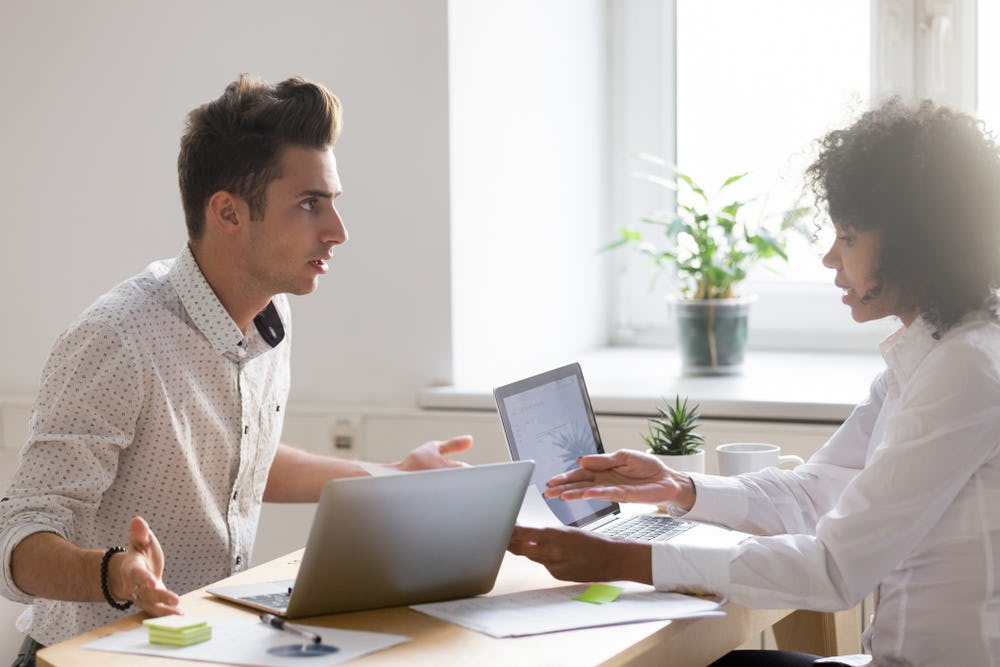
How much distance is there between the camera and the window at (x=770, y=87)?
2.78m

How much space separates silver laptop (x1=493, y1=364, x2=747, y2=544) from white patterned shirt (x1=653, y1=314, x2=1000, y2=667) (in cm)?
25

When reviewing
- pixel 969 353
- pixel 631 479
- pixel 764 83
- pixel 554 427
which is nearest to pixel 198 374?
pixel 554 427

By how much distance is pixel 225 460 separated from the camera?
1.84 m

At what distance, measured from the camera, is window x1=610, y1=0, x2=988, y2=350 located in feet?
9.11

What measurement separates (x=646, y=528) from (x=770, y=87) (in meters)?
1.46

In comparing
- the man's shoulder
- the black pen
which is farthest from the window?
the black pen

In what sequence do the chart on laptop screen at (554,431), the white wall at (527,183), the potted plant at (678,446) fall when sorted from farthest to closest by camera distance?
the white wall at (527,183) < the potted plant at (678,446) < the chart on laptop screen at (554,431)

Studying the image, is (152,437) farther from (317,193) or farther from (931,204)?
(931,204)

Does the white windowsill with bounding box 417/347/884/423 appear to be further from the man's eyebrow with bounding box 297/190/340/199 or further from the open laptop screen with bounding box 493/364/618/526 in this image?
the man's eyebrow with bounding box 297/190/340/199

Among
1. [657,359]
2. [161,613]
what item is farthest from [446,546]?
[657,359]

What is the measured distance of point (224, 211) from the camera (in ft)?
6.10

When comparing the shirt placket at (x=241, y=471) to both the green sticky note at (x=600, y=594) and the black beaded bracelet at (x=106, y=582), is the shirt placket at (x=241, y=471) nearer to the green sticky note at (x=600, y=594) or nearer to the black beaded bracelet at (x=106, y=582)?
the black beaded bracelet at (x=106, y=582)

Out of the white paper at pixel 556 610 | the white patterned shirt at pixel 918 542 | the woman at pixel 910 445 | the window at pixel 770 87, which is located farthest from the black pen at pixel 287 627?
the window at pixel 770 87

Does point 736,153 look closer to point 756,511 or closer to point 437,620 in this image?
point 756,511
